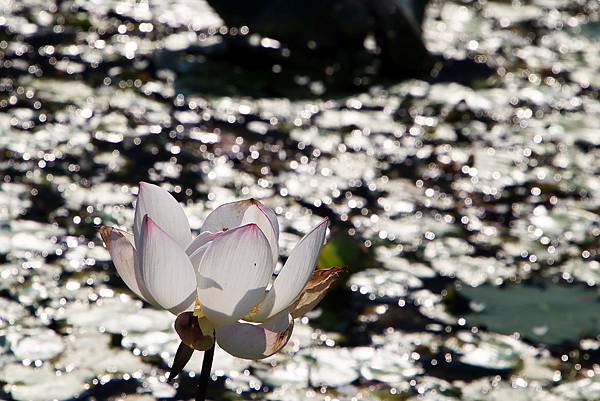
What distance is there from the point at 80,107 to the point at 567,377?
178cm

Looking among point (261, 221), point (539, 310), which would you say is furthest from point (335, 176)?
point (261, 221)

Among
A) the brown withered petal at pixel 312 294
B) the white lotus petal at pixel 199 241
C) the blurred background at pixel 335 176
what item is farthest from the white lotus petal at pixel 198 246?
the blurred background at pixel 335 176

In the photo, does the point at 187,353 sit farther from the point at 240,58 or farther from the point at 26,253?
the point at 240,58

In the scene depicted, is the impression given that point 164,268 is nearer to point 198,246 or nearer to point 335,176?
point 198,246

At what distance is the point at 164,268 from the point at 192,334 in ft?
0.25

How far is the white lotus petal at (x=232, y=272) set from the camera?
1135mm

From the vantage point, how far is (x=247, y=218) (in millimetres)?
1243

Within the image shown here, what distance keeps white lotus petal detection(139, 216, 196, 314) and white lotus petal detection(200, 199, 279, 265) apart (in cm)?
12

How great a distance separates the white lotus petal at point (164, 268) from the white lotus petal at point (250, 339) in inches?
2.1

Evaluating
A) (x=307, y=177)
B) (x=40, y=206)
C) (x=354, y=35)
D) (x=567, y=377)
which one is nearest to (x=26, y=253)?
(x=40, y=206)

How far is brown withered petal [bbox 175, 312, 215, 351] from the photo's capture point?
1138 mm

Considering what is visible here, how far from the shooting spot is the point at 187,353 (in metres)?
1.16

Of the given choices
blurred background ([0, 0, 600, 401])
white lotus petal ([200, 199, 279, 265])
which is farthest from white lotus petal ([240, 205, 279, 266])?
blurred background ([0, 0, 600, 401])

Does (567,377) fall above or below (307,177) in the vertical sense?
above
